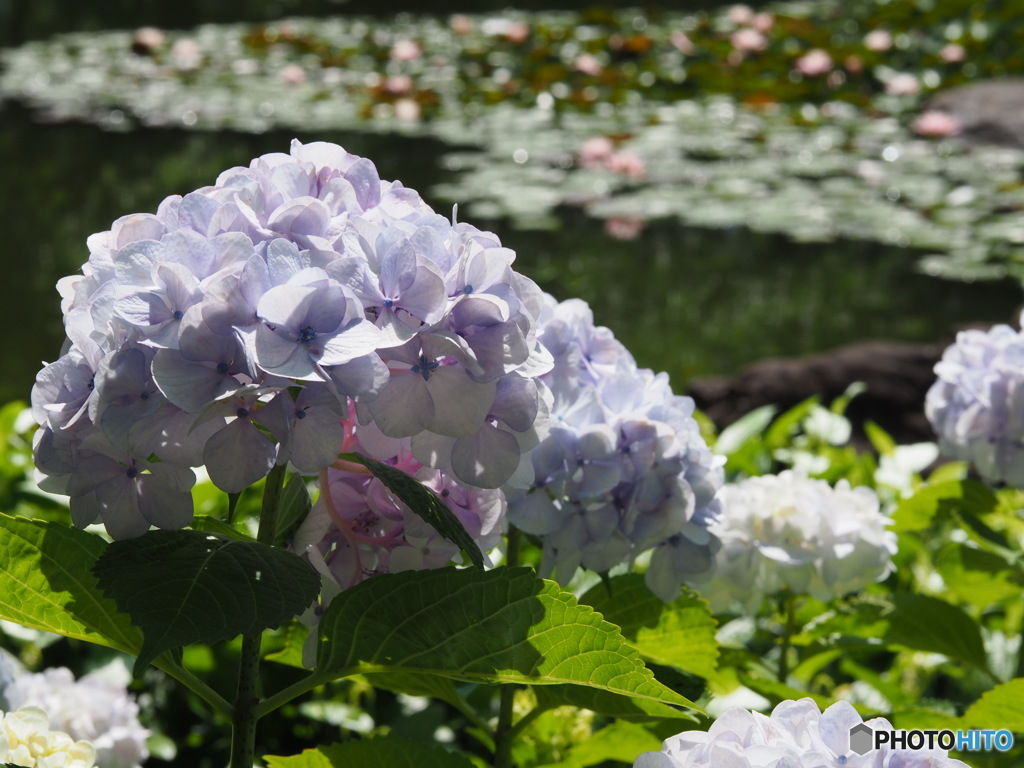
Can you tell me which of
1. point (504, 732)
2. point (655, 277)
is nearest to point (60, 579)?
point (504, 732)

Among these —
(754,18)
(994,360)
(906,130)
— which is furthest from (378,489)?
(754,18)

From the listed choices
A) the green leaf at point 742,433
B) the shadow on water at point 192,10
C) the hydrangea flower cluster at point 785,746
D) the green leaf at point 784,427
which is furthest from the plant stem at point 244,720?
the shadow on water at point 192,10

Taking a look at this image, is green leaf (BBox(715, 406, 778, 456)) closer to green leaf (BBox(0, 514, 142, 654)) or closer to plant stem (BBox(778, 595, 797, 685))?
plant stem (BBox(778, 595, 797, 685))

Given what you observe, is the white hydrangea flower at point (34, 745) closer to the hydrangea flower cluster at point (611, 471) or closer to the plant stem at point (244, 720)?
the plant stem at point (244, 720)

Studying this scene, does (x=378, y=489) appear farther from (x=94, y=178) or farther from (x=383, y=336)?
(x=94, y=178)

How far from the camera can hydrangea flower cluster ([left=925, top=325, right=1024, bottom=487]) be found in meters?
1.64

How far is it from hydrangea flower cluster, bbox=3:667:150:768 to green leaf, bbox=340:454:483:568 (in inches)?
29.6

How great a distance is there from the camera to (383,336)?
2.78 feet

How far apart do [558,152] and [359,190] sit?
5.77 metres

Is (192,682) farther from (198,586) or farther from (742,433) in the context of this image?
(742,433)

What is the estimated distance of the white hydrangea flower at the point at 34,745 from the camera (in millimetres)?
1037

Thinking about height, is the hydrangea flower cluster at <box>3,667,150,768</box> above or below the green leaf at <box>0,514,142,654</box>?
below

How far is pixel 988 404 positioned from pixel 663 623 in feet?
2.16

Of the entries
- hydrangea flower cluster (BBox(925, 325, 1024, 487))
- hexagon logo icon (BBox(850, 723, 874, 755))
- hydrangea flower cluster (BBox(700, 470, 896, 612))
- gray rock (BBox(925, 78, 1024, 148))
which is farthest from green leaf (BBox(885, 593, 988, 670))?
gray rock (BBox(925, 78, 1024, 148))
